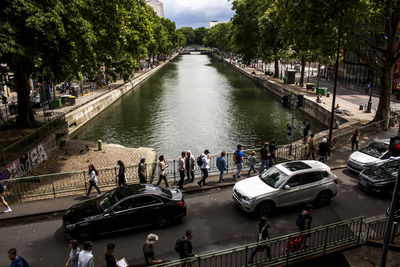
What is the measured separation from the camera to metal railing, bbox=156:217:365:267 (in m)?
8.29

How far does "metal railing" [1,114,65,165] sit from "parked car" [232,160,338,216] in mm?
11233

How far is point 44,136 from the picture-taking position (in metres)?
19.0

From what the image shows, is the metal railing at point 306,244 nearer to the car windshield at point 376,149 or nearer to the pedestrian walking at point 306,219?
the pedestrian walking at point 306,219

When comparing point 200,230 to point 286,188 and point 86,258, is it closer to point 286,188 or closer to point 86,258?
point 286,188

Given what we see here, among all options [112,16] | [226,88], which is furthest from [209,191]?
[226,88]

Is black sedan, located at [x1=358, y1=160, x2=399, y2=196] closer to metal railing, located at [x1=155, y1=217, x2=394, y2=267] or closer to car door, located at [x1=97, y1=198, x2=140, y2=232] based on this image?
metal railing, located at [x1=155, y1=217, x2=394, y2=267]

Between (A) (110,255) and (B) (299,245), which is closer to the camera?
(A) (110,255)

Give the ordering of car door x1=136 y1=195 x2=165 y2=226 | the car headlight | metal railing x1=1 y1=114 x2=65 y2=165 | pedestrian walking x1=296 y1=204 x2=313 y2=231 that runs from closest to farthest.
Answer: pedestrian walking x1=296 y1=204 x2=313 y2=231 → car door x1=136 y1=195 x2=165 y2=226 → the car headlight → metal railing x1=1 y1=114 x2=65 y2=165

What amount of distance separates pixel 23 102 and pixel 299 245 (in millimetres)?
20075

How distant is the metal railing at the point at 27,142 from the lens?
1488cm

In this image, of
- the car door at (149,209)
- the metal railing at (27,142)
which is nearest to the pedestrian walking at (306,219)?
the car door at (149,209)

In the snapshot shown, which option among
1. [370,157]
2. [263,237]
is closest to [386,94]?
[370,157]

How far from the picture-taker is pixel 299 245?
859 centimetres

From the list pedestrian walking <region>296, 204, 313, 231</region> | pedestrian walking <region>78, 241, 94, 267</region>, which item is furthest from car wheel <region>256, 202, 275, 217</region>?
pedestrian walking <region>78, 241, 94, 267</region>
